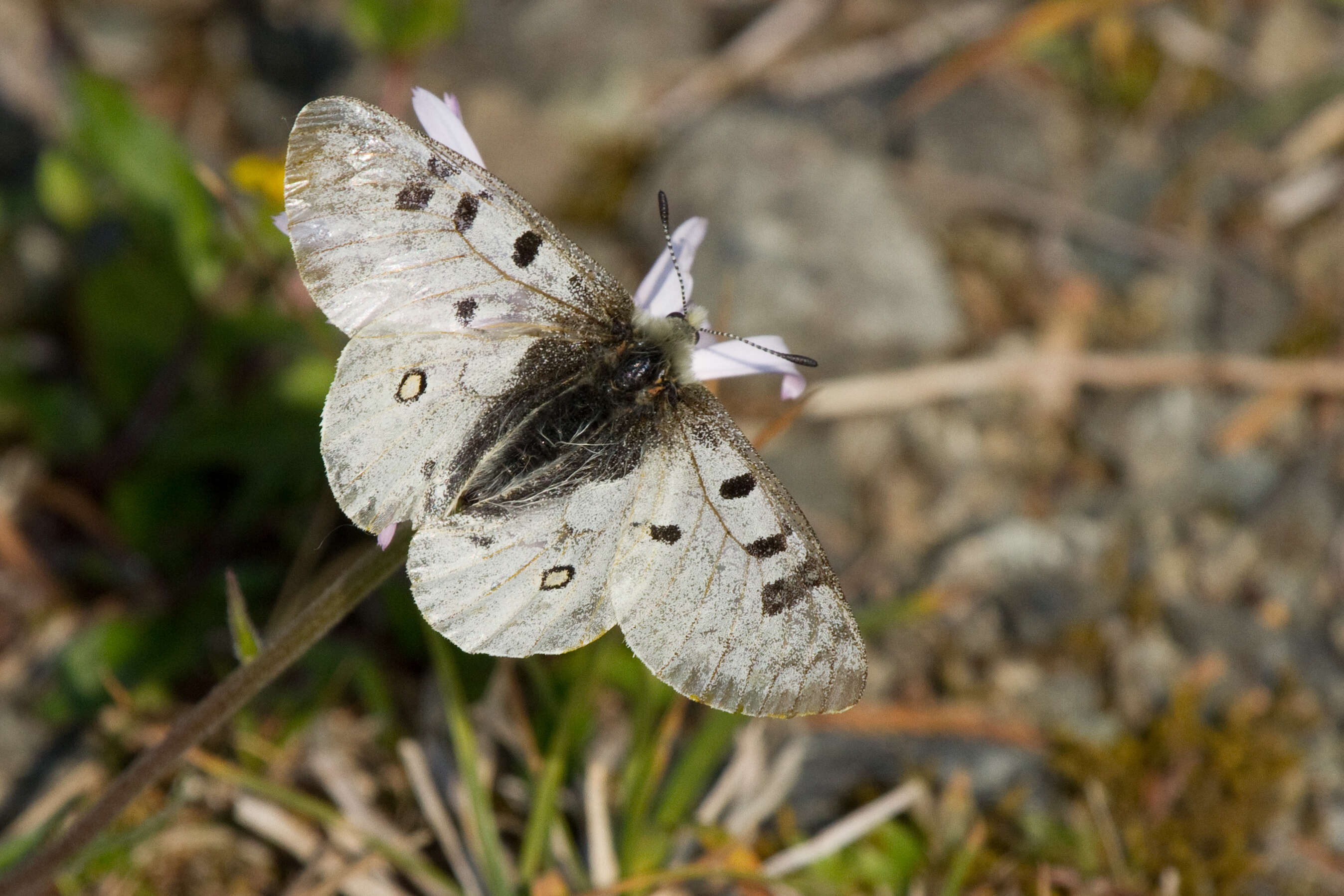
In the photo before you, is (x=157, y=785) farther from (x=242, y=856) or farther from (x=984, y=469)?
(x=984, y=469)

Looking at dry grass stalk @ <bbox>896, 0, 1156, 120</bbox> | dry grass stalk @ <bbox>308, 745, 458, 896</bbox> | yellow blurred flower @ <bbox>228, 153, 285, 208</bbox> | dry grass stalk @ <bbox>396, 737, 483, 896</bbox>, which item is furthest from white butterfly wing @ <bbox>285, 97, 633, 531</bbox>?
dry grass stalk @ <bbox>896, 0, 1156, 120</bbox>

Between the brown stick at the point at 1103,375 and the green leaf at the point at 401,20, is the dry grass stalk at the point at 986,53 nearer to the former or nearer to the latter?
the brown stick at the point at 1103,375

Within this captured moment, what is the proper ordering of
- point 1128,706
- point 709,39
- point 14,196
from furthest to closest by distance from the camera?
point 709,39
point 14,196
point 1128,706

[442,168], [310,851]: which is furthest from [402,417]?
[310,851]

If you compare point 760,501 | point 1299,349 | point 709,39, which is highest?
point 709,39

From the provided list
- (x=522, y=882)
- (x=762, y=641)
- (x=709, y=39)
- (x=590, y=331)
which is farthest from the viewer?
(x=709, y=39)

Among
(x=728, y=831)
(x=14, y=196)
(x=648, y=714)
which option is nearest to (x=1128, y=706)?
(x=728, y=831)

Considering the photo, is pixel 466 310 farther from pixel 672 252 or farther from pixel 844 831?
pixel 844 831

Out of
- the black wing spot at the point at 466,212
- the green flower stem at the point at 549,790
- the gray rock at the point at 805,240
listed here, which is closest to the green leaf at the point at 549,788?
the green flower stem at the point at 549,790
